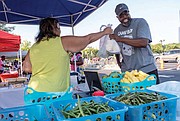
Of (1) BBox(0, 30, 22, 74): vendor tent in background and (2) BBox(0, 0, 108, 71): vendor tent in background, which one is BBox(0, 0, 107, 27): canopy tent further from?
(1) BBox(0, 30, 22, 74): vendor tent in background

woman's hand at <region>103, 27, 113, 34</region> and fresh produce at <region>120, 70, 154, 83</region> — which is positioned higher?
woman's hand at <region>103, 27, 113, 34</region>

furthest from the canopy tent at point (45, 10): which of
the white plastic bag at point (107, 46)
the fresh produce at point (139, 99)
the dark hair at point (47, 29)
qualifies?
the fresh produce at point (139, 99)

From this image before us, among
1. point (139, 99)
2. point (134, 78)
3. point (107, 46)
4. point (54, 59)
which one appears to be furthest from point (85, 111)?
point (107, 46)

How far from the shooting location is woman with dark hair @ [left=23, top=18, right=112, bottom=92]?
1458 millimetres

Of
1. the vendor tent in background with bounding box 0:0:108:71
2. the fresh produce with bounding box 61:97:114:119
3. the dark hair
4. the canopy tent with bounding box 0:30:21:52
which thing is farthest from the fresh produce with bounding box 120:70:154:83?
the canopy tent with bounding box 0:30:21:52

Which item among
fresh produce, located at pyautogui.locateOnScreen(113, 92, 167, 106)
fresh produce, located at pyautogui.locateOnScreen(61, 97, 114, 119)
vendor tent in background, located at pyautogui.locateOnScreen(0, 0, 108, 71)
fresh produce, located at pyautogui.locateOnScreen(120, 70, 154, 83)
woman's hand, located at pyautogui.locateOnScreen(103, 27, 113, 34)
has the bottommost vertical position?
fresh produce, located at pyautogui.locateOnScreen(61, 97, 114, 119)

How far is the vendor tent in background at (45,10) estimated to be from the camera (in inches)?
157

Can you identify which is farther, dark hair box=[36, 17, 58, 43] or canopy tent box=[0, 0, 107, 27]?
canopy tent box=[0, 0, 107, 27]

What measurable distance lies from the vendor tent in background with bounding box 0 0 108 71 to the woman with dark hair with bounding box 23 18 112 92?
2.58 metres

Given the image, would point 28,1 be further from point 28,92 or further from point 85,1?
point 28,92

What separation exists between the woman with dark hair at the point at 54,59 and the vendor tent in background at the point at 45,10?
101 inches

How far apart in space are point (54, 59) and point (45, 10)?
10.3ft

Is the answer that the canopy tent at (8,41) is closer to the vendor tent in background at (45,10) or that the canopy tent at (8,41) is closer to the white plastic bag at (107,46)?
the vendor tent in background at (45,10)

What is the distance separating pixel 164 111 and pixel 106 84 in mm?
615
